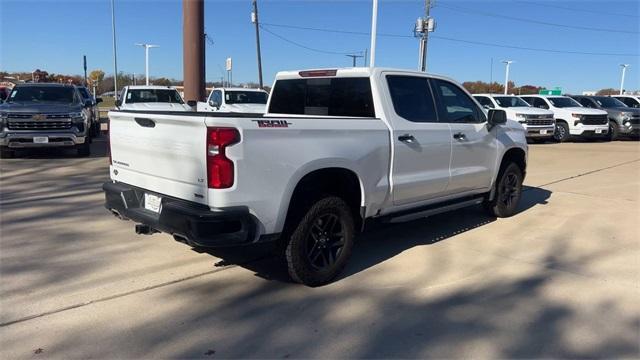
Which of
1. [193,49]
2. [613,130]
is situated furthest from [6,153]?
[613,130]

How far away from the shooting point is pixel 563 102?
70.2 feet

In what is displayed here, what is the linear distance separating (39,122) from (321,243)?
963 cm

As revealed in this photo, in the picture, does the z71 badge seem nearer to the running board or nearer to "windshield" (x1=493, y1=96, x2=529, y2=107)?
the running board

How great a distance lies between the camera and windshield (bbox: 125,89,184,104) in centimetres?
1722

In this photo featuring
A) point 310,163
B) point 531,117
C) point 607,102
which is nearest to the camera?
point 310,163

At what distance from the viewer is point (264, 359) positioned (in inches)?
132

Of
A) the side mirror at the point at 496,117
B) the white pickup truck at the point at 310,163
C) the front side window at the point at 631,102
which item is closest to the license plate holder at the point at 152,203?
the white pickup truck at the point at 310,163

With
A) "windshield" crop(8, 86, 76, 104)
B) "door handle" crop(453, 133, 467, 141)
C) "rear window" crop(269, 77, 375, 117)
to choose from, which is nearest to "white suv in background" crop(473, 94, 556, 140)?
"windshield" crop(8, 86, 76, 104)

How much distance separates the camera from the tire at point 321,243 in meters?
4.42

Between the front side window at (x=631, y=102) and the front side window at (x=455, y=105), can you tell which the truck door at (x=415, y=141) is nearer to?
the front side window at (x=455, y=105)

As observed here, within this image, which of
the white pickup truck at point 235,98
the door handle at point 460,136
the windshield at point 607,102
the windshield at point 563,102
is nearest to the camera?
the door handle at point 460,136

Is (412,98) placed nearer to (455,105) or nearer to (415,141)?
(415,141)

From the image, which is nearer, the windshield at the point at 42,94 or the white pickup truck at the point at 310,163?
the white pickup truck at the point at 310,163

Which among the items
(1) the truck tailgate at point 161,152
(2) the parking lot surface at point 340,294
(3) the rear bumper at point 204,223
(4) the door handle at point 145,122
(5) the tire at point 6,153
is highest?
(4) the door handle at point 145,122
